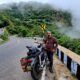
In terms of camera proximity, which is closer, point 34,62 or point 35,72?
point 34,62

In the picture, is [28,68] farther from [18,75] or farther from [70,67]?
[70,67]

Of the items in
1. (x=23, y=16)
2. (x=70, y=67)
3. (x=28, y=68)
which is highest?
(x=28, y=68)

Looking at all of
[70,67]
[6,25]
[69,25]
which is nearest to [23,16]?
[6,25]

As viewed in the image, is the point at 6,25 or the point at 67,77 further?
the point at 6,25

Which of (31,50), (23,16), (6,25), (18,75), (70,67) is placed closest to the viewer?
(31,50)

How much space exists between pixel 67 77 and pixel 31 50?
196 centimetres

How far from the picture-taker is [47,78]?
1151cm

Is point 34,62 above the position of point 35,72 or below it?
above

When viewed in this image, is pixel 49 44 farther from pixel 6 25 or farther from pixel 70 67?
pixel 6 25

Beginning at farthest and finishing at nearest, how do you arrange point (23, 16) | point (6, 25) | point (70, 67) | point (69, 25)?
point (23, 16) → point (6, 25) → point (69, 25) → point (70, 67)

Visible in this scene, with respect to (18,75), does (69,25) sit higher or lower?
lower

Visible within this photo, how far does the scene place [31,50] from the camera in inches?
462

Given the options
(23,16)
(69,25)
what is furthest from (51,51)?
(23,16)

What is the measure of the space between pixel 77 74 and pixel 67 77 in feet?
1.45
